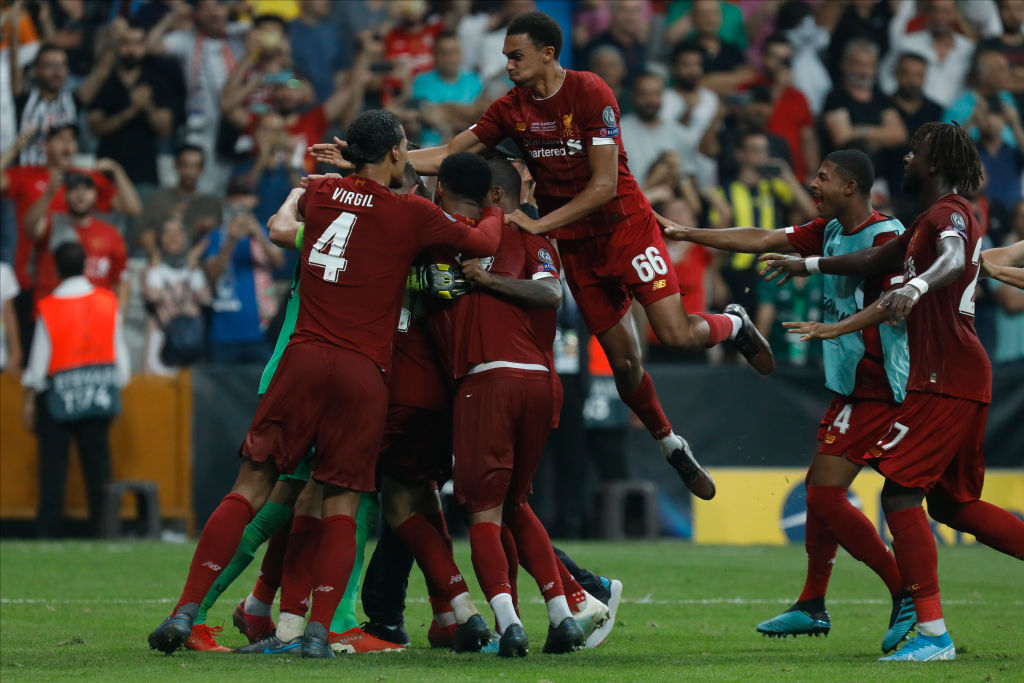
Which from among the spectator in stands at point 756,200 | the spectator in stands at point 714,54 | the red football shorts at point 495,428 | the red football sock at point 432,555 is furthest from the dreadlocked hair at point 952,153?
the spectator in stands at point 714,54

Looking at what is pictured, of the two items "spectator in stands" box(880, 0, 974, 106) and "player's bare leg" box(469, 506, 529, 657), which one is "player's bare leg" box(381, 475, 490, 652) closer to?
"player's bare leg" box(469, 506, 529, 657)

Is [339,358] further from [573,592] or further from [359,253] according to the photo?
[573,592]

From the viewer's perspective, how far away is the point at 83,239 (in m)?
14.1

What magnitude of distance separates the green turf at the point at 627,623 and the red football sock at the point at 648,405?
3.83 ft

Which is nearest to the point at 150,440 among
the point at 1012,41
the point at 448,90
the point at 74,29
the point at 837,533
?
the point at 74,29

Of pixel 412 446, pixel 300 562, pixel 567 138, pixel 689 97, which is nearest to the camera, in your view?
pixel 300 562

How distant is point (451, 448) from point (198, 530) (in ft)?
22.8

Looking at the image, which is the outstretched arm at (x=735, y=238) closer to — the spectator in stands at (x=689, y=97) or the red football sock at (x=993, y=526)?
the red football sock at (x=993, y=526)

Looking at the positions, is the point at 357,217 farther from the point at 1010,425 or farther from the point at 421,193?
the point at 1010,425

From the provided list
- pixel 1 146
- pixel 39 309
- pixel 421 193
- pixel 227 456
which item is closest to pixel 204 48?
pixel 1 146

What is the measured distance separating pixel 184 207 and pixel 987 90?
923 cm

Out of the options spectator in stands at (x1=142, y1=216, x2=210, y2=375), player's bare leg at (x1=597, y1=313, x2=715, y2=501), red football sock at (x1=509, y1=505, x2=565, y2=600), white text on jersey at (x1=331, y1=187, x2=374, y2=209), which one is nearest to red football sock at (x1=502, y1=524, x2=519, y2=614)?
red football sock at (x1=509, y1=505, x2=565, y2=600)

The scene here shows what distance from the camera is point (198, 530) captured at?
13875 mm

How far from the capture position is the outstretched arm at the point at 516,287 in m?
7.16
